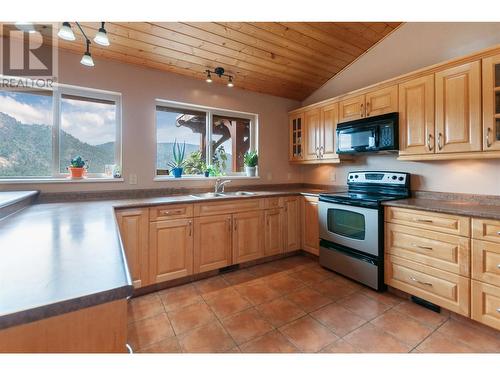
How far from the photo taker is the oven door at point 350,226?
2324 mm

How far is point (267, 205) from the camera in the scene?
9.95 ft

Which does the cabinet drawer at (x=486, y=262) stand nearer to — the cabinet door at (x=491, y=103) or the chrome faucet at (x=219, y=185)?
the cabinet door at (x=491, y=103)

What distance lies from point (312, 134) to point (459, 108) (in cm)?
168

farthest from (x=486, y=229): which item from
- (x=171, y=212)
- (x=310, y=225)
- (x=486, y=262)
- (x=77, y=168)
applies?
(x=77, y=168)

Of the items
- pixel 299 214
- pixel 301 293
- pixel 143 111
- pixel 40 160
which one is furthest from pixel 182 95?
pixel 301 293

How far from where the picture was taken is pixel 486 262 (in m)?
1.69

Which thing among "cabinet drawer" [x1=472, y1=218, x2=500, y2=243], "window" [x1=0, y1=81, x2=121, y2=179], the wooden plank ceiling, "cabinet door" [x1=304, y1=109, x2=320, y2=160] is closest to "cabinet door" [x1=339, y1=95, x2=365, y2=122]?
"cabinet door" [x1=304, y1=109, x2=320, y2=160]

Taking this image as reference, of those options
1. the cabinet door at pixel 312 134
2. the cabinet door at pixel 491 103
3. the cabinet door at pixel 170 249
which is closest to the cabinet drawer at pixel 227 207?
the cabinet door at pixel 170 249

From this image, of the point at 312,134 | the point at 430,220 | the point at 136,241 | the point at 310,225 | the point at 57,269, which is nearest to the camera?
the point at 57,269

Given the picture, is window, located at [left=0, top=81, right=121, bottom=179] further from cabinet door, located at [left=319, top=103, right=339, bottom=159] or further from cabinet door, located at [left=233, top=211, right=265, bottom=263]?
cabinet door, located at [left=319, top=103, right=339, bottom=159]

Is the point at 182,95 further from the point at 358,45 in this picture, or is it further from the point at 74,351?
the point at 74,351

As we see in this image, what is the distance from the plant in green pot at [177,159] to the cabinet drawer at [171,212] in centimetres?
69

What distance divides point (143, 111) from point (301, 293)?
261 cm

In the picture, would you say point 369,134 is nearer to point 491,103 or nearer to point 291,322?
point 491,103
